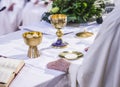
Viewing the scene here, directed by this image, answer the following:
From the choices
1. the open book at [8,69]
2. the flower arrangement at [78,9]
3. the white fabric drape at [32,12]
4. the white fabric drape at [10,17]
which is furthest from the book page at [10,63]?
the white fabric drape at [10,17]

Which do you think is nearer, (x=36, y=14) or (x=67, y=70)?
(x=67, y=70)

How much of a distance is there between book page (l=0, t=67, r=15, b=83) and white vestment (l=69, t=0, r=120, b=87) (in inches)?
10.7

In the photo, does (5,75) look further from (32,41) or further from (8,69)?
(32,41)

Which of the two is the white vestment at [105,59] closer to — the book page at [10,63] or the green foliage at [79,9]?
the book page at [10,63]

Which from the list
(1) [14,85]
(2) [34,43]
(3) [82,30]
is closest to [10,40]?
(2) [34,43]

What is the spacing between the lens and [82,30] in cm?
174

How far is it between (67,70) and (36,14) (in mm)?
1405

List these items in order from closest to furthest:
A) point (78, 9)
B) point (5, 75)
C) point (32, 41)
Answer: point (5, 75)
point (32, 41)
point (78, 9)

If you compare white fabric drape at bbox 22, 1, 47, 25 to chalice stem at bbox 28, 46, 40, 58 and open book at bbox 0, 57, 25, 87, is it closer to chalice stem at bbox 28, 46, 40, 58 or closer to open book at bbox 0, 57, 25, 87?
chalice stem at bbox 28, 46, 40, 58

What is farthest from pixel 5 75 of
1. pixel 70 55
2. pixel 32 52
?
pixel 70 55

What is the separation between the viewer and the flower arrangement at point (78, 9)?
1.81m

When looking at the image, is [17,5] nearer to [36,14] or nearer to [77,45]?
[36,14]

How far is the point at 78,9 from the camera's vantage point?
5.92 feet

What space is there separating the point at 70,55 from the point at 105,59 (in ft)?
1.26
